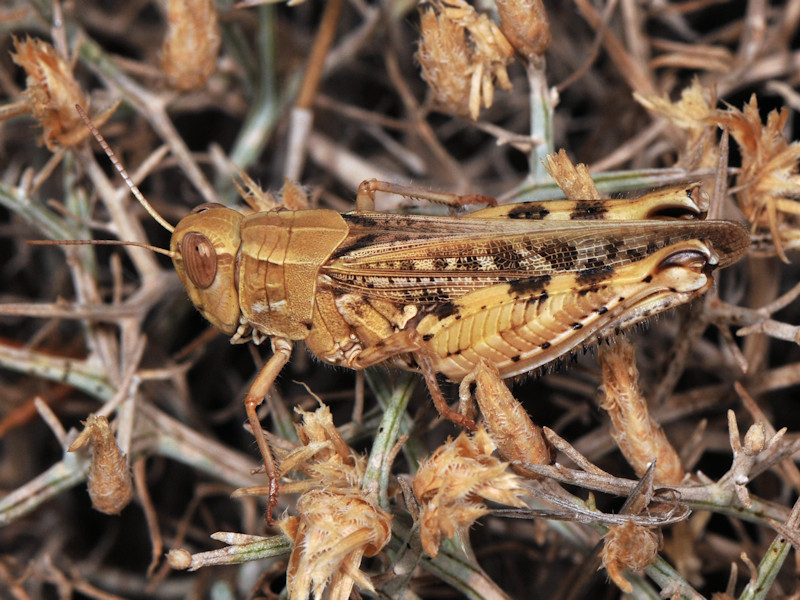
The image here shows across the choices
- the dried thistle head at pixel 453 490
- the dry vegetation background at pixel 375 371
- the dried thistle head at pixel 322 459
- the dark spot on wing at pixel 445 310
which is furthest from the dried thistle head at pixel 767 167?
the dried thistle head at pixel 322 459

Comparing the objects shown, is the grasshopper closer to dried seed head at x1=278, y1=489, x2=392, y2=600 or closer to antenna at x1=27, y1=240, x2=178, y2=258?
antenna at x1=27, y1=240, x2=178, y2=258

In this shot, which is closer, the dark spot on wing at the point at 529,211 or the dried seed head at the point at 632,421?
the dried seed head at the point at 632,421

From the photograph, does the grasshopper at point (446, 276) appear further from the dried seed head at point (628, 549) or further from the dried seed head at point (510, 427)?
the dried seed head at point (628, 549)

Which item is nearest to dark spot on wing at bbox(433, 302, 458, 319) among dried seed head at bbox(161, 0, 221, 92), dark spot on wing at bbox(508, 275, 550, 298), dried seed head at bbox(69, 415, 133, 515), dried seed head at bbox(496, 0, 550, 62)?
dark spot on wing at bbox(508, 275, 550, 298)

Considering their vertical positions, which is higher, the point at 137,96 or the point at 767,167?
the point at 137,96

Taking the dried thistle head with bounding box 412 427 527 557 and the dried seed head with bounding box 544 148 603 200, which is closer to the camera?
the dried thistle head with bounding box 412 427 527 557

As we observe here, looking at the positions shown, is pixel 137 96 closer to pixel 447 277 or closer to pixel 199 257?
pixel 199 257

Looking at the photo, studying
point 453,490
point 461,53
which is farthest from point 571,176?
point 453,490
